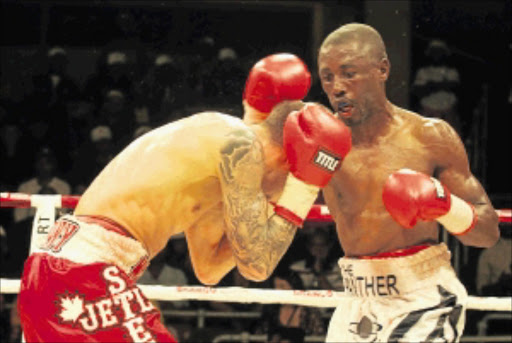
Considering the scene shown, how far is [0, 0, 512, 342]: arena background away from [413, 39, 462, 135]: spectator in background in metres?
0.21

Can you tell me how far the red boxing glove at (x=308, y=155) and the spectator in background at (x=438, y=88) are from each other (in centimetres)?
360

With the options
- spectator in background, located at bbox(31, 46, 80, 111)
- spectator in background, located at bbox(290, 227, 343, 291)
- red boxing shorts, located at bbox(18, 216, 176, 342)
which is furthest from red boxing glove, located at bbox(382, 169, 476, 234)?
spectator in background, located at bbox(31, 46, 80, 111)

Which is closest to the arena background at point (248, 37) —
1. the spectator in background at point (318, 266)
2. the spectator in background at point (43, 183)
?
the spectator in background at point (43, 183)

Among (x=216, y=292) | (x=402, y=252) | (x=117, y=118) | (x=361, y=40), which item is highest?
(x=361, y=40)

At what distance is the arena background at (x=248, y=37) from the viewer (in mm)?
6477

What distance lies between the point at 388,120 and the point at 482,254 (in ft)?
8.90

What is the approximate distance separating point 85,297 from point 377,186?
957 mm

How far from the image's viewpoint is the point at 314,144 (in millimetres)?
2391

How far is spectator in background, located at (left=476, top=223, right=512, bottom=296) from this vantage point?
16.7 ft

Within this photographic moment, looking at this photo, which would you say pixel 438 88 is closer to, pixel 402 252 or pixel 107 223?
pixel 402 252

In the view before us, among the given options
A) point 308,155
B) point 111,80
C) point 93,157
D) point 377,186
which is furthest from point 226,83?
point 308,155

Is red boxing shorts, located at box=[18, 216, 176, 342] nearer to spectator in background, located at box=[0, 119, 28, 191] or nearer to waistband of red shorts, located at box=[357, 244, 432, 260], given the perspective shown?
waistband of red shorts, located at box=[357, 244, 432, 260]

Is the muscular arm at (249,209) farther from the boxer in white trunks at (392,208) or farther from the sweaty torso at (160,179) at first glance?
the boxer in white trunks at (392,208)

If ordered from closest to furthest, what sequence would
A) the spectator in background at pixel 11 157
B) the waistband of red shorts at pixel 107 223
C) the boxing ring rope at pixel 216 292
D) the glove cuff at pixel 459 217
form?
the waistband of red shorts at pixel 107 223 < the glove cuff at pixel 459 217 < the boxing ring rope at pixel 216 292 < the spectator in background at pixel 11 157
